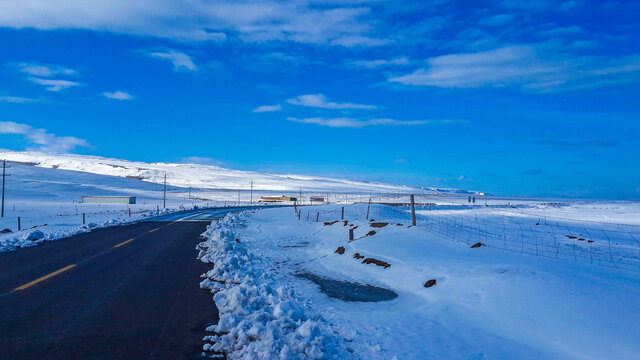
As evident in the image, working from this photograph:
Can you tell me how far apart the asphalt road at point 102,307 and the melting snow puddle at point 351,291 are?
3198 millimetres

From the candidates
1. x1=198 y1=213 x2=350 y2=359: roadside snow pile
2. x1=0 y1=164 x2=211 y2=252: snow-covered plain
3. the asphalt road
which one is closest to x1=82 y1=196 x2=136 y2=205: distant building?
x1=0 y1=164 x2=211 y2=252: snow-covered plain

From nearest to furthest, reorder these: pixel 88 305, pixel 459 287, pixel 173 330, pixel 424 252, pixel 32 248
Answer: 1. pixel 173 330
2. pixel 88 305
3. pixel 459 287
4. pixel 424 252
5. pixel 32 248

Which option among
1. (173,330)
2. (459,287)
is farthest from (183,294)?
(459,287)

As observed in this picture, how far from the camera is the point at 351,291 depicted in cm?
1041

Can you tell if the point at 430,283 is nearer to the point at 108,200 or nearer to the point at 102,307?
the point at 102,307

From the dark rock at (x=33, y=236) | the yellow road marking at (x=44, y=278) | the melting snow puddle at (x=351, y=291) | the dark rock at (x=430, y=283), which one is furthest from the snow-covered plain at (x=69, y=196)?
the dark rock at (x=430, y=283)

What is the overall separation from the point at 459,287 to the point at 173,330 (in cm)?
681

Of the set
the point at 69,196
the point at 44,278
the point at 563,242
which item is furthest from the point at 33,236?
the point at 69,196

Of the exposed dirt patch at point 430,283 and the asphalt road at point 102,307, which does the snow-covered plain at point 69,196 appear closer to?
the asphalt road at point 102,307

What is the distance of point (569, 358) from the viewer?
6.11m

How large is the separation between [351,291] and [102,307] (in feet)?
18.9

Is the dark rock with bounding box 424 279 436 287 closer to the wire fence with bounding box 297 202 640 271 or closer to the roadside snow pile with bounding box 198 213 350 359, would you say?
the roadside snow pile with bounding box 198 213 350 359

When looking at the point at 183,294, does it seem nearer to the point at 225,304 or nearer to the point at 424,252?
the point at 225,304

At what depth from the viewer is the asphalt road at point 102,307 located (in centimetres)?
515
